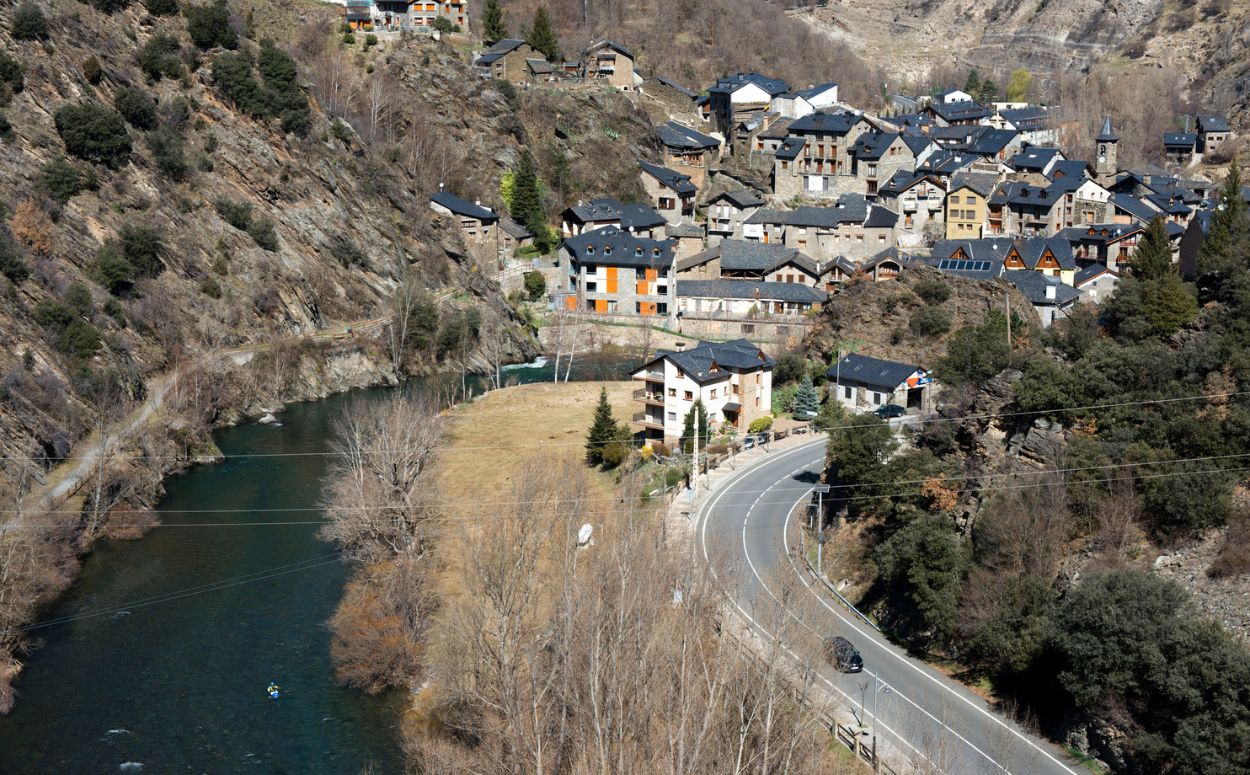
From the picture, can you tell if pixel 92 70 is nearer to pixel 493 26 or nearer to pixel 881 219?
pixel 493 26

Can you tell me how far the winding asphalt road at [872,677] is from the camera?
21.1m

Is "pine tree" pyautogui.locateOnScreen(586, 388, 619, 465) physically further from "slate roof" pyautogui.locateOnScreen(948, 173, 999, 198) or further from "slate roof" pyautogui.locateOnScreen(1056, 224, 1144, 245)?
"slate roof" pyautogui.locateOnScreen(948, 173, 999, 198)

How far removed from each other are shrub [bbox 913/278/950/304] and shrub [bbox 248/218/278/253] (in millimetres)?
28219

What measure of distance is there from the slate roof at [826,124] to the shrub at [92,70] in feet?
126

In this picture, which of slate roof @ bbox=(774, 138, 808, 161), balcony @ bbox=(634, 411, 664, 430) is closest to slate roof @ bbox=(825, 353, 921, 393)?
balcony @ bbox=(634, 411, 664, 430)

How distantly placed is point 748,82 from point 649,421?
47.7m

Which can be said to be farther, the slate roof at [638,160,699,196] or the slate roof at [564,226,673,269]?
the slate roof at [638,160,699,196]

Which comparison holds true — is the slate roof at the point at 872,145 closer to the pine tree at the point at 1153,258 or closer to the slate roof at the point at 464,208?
the slate roof at the point at 464,208

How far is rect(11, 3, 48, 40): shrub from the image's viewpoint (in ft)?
183

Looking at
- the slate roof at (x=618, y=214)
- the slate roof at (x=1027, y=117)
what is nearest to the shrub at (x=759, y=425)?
the slate roof at (x=618, y=214)

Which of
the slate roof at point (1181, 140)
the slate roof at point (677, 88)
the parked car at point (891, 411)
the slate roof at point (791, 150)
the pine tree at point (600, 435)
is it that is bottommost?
the pine tree at point (600, 435)

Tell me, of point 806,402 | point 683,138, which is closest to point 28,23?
point 806,402

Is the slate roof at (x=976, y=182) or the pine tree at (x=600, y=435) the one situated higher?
the slate roof at (x=976, y=182)

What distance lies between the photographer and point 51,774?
2502 centimetres
